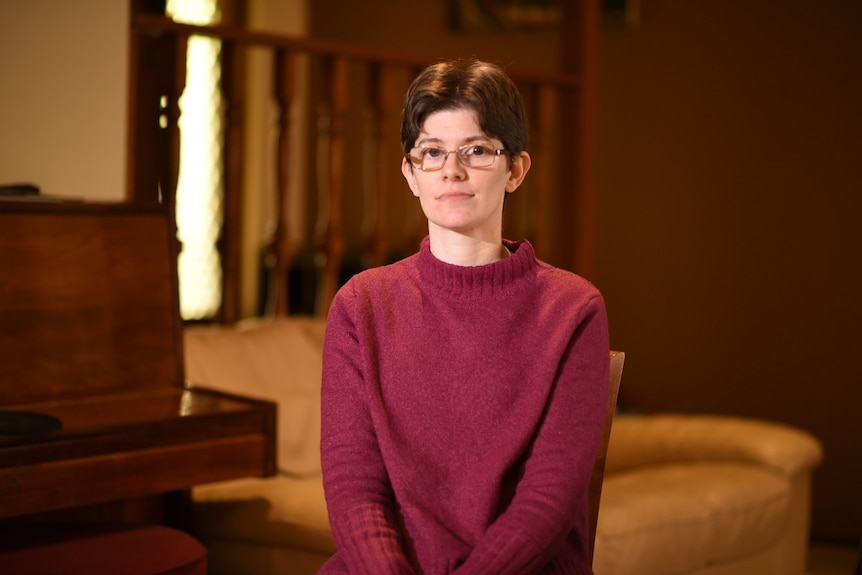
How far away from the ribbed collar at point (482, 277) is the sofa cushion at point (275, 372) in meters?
1.51

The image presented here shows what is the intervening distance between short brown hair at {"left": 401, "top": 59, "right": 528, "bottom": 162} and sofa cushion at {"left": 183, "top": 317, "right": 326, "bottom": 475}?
1591 mm

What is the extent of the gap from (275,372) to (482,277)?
1696 mm

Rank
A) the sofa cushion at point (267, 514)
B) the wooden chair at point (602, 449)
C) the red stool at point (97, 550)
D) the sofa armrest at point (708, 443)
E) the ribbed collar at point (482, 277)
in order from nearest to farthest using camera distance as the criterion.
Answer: the ribbed collar at point (482, 277), the wooden chair at point (602, 449), the red stool at point (97, 550), the sofa cushion at point (267, 514), the sofa armrest at point (708, 443)

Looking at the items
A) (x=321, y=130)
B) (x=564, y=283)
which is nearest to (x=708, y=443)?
(x=321, y=130)

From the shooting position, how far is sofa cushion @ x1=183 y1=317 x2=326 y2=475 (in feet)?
9.83

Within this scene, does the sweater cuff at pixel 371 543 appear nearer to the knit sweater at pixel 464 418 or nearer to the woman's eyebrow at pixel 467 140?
the knit sweater at pixel 464 418

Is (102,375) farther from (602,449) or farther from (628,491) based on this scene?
(628,491)

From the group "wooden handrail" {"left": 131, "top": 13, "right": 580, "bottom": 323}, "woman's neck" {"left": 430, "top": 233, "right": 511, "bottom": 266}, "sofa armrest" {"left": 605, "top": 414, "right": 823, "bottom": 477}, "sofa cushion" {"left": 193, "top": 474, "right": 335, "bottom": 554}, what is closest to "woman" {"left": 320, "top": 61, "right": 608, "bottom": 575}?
"woman's neck" {"left": 430, "top": 233, "right": 511, "bottom": 266}

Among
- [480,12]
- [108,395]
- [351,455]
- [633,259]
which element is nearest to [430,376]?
[351,455]

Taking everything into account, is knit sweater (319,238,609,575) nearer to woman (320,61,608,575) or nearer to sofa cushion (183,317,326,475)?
woman (320,61,608,575)

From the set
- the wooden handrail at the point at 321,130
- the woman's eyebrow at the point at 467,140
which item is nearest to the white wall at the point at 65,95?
the wooden handrail at the point at 321,130

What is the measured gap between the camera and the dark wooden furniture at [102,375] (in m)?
2.02

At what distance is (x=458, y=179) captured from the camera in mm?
1511

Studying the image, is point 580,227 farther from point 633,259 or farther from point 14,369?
point 14,369
